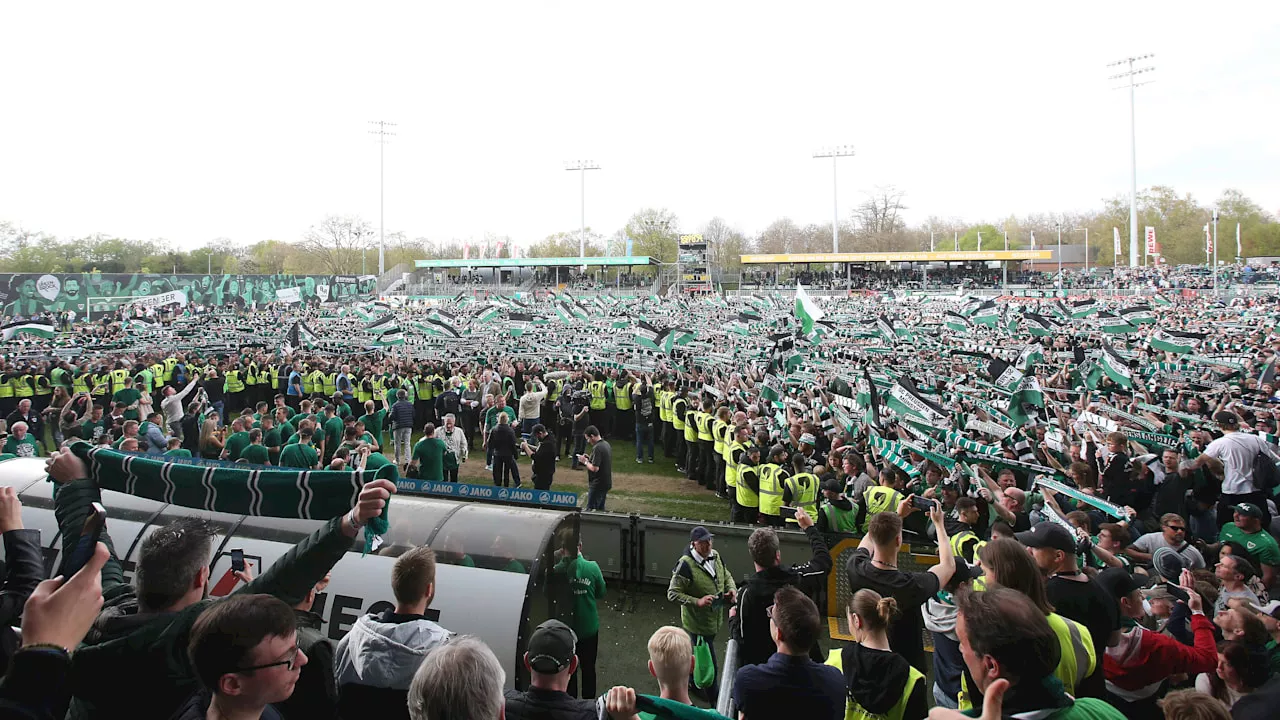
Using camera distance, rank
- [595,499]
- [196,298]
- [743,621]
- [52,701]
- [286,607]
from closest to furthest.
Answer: [52,701], [286,607], [743,621], [595,499], [196,298]

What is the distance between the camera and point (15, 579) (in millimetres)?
2580

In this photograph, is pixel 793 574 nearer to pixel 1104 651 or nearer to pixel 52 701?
pixel 1104 651

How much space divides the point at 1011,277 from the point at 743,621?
63.0 metres

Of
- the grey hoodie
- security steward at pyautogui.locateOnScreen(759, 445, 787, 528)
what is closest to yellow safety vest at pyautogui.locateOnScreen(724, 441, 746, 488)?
security steward at pyautogui.locateOnScreen(759, 445, 787, 528)

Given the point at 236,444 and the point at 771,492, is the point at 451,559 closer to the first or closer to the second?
the point at 771,492

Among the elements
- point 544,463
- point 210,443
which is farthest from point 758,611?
point 210,443

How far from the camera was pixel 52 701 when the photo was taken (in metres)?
2.11

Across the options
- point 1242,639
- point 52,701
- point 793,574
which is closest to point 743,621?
point 793,574

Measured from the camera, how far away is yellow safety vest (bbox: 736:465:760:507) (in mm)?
8602

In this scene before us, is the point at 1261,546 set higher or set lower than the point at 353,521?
lower

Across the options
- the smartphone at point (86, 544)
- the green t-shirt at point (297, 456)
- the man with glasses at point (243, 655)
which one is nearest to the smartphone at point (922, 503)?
the man with glasses at point (243, 655)

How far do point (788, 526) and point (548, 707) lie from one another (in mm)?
5767

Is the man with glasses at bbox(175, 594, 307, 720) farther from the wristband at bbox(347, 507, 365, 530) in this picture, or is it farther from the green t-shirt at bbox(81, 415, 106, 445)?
the green t-shirt at bbox(81, 415, 106, 445)

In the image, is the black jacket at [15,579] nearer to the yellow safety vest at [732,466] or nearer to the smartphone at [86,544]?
the smartphone at [86,544]
